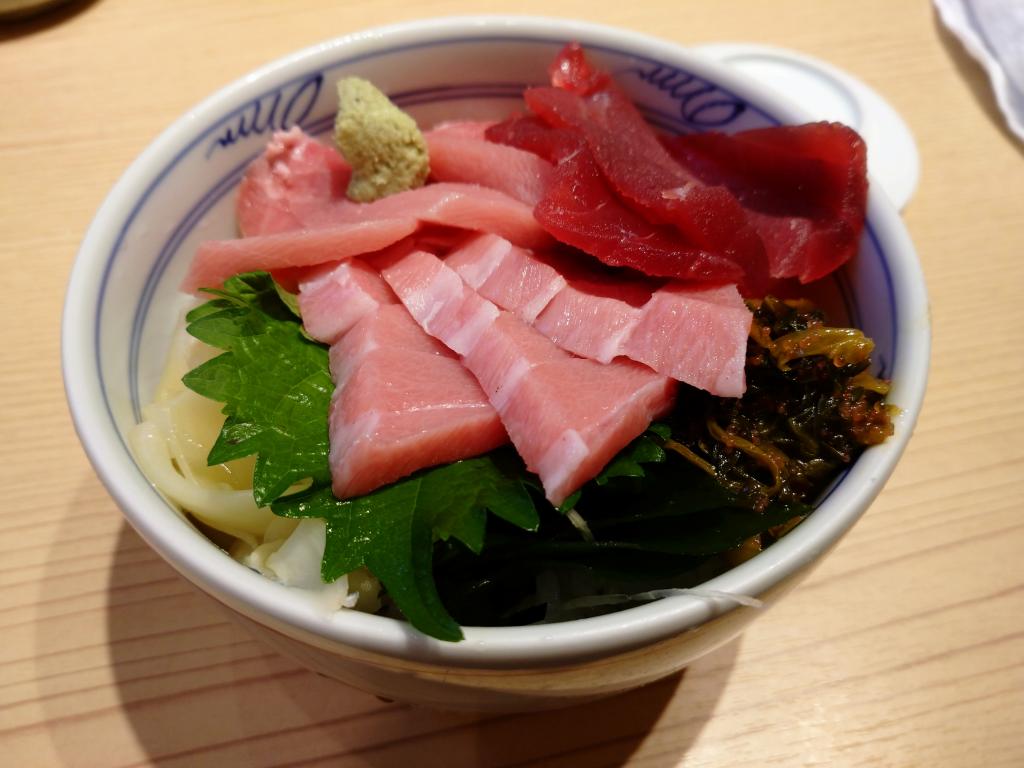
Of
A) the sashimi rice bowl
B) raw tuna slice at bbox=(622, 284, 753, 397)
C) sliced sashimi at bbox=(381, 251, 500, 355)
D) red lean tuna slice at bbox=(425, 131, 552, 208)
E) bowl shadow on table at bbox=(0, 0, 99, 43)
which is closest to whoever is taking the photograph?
the sashimi rice bowl

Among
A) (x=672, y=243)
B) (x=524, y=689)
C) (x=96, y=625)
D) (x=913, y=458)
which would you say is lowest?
(x=96, y=625)

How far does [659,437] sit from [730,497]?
0.14m

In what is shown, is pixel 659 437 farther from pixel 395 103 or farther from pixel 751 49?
pixel 751 49

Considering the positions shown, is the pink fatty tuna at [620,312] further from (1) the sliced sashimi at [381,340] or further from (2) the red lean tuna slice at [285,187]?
(2) the red lean tuna slice at [285,187]

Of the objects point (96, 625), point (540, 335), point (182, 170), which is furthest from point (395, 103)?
point (96, 625)

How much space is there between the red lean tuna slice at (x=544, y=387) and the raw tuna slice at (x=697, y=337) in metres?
0.03

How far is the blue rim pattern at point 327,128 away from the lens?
1281mm

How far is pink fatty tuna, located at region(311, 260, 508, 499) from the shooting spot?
1.08 meters

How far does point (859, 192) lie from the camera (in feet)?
4.48

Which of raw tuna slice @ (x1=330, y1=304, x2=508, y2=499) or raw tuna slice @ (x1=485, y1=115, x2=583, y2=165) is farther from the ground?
raw tuna slice @ (x1=485, y1=115, x2=583, y2=165)

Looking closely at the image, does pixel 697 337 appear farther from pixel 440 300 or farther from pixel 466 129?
pixel 466 129

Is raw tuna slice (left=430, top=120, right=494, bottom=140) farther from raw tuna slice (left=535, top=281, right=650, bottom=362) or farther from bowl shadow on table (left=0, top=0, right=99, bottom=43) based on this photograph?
bowl shadow on table (left=0, top=0, right=99, bottom=43)

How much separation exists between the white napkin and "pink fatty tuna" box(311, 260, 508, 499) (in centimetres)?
214

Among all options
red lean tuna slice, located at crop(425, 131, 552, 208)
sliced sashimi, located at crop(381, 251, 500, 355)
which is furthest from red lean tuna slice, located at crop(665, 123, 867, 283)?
sliced sashimi, located at crop(381, 251, 500, 355)
